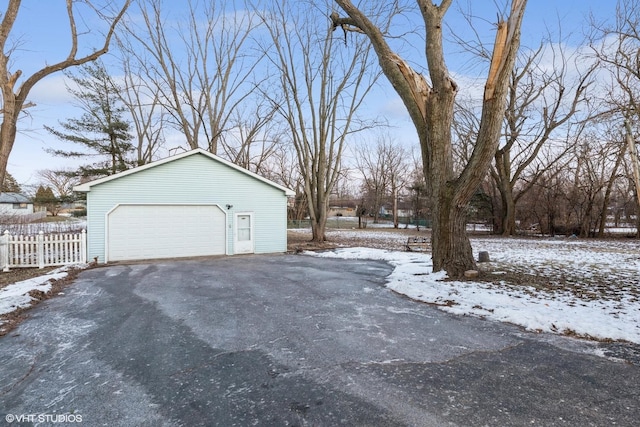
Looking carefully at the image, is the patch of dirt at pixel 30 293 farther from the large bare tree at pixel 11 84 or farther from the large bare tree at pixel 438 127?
the large bare tree at pixel 438 127

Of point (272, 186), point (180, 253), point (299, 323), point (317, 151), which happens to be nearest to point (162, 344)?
point (299, 323)

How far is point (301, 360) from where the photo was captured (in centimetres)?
328

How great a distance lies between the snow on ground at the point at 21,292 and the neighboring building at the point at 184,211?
10.8ft

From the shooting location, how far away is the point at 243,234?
12.9 metres

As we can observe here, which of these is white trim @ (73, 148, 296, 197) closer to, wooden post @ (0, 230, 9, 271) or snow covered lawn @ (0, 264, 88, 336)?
wooden post @ (0, 230, 9, 271)

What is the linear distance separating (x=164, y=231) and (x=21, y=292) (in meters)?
5.70

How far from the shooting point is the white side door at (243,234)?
41.7 ft

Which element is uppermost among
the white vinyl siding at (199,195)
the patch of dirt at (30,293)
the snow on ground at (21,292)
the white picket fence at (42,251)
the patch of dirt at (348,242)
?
the white vinyl siding at (199,195)

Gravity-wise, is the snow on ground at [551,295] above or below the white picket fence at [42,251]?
below

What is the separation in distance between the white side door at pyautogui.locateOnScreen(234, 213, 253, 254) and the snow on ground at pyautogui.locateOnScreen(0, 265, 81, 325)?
5577 mm

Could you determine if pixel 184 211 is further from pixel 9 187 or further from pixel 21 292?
pixel 9 187

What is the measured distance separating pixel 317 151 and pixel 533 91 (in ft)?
43.2

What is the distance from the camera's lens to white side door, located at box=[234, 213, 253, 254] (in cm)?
1272

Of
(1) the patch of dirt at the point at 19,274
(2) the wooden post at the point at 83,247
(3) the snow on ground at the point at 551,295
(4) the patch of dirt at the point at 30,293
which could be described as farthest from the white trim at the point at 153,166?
(3) the snow on ground at the point at 551,295
